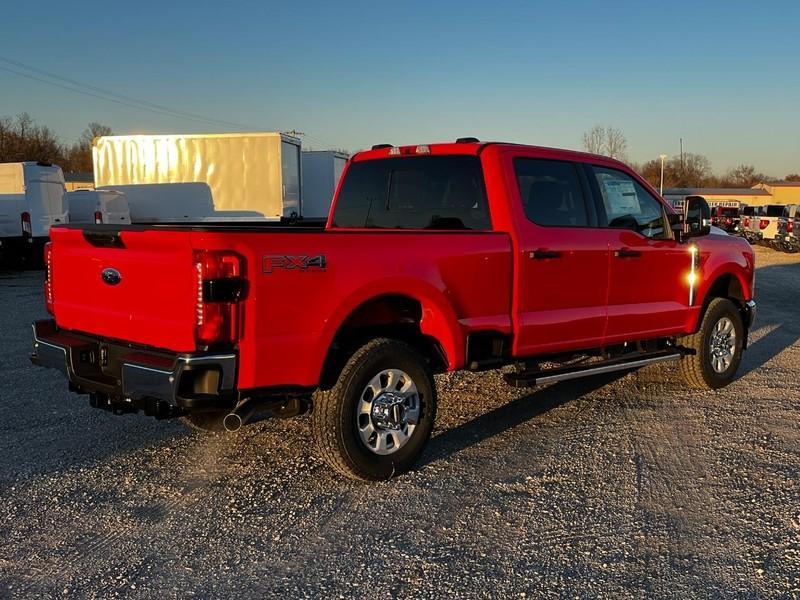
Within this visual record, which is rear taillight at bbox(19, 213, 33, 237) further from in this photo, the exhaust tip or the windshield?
the windshield

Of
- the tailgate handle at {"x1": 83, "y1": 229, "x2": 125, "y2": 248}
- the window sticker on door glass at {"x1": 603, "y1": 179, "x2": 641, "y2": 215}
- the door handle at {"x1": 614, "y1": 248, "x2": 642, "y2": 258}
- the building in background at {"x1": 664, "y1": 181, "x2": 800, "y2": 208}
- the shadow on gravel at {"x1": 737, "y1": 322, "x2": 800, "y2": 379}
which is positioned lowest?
the shadow on gravel at {"x1": 737, "y1": 322, "x2": 800, "y2": 379}

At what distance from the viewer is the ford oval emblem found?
12.7 ft

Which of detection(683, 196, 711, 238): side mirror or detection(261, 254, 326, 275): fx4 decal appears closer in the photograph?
detection(261, 254, 326, 275): fx4 decal

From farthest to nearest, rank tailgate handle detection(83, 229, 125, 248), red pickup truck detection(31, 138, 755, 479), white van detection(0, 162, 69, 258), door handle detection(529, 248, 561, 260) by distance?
1. white van detection(0, 162, 69, 258)
2. door handle detection(529, 248, 561, 260)
3. tailgate handle detection(83, 229, 125, 248)
4. red pickup truck detection(31, 138, 755, 479)

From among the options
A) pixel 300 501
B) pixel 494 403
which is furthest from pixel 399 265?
pixel 494 403

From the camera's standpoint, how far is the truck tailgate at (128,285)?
351cm

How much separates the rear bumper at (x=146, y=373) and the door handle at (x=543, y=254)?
7.49 feet

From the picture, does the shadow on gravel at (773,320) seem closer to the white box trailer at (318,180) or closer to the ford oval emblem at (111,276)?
the ford oval emblem at (111,276)

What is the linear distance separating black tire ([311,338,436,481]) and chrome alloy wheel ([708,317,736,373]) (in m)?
3.51

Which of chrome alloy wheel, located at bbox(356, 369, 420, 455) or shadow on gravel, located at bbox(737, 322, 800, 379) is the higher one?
chrome alloy wheel, located at bbox(356, 369, 420, 455)

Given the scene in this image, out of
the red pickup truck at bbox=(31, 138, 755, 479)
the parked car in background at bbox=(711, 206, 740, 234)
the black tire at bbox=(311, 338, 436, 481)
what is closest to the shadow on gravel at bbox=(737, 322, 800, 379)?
the red pickup truck at bbox=(31, 138, 755, 479)

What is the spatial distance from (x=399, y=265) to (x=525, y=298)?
1137mm

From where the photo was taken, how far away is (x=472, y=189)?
5.02m

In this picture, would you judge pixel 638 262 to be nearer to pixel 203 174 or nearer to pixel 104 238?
pixel 104 238
